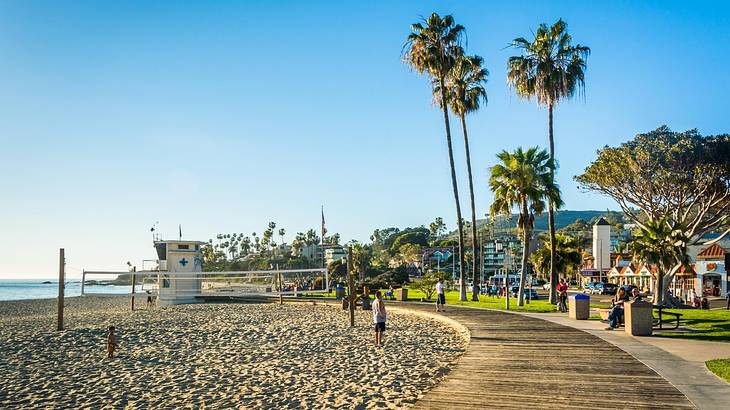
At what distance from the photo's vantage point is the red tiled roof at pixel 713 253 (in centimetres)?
5075

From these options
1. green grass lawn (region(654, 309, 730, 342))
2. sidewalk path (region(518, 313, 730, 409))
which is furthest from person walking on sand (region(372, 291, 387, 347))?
green grass lawn (region(654, 309, 730, 342))

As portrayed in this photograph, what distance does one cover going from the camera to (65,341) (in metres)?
21.1

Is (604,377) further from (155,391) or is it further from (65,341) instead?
(65,341)

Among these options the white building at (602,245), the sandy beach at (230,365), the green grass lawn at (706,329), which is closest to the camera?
the sandy beach at (230,365)

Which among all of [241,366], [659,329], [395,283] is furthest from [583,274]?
[241,366]

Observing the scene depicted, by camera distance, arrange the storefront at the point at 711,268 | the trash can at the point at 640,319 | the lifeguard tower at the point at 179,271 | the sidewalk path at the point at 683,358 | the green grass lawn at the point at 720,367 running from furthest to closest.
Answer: the storefront at the point at 711,268
the lifeguard tower at the point at 179,271
the trash can at the point at 640,319
the green grass lawn at the point at 720,367
the sidewalk path at the point at 683,358

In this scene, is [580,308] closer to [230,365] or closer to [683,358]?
[683,358]

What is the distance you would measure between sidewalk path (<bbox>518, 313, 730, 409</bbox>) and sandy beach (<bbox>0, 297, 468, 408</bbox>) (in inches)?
171

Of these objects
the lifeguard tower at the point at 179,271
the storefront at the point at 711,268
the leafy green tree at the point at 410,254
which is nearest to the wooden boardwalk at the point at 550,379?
the lifeguard tower at the point at 179,271

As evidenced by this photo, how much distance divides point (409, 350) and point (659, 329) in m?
8.09

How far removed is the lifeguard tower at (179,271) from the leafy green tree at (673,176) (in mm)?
28395

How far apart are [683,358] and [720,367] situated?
4.55 feet

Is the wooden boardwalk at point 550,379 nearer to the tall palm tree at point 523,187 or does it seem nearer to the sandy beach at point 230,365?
the sandy beach at point 230,365

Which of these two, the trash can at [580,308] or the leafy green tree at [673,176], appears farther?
the leafy green tree at [673,176]
